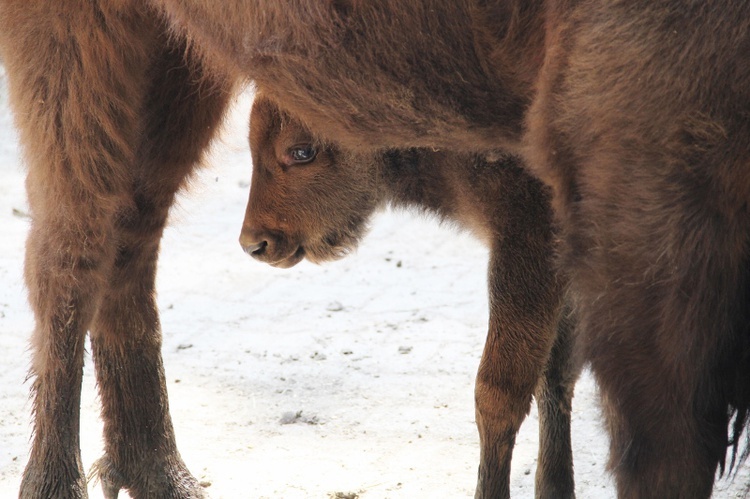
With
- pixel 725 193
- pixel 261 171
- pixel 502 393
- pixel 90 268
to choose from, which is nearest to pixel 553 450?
pixel 502 393

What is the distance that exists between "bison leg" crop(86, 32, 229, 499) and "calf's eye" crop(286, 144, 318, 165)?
1.15ft

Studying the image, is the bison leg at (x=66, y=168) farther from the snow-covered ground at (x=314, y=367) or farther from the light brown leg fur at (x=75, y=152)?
the snow-covered ground at (x=314, y=367)

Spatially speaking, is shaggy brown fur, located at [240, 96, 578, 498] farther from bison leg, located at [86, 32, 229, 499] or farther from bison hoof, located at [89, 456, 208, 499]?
bison hoof, located at [89, 456, 208, 499]

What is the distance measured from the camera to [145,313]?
4059 mm

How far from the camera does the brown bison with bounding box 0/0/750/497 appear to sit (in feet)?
7.09

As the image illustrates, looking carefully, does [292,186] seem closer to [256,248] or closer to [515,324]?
[256,248]

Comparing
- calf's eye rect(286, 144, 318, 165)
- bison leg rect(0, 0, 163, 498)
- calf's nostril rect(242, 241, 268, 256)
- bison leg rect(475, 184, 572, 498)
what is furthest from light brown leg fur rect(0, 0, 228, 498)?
bison leg rect(475, 184, 572, 498)

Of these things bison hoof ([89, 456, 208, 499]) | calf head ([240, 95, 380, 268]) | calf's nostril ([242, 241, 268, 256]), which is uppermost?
calf head ([240, 95, 380, 268])

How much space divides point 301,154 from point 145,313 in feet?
2.95

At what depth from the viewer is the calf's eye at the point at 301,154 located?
167 inches

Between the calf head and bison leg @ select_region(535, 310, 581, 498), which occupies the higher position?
the calf head

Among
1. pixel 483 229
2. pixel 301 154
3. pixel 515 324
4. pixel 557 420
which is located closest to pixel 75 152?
pixel 301 154

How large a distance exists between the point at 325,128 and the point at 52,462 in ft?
5.30

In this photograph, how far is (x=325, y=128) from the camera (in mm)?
2891
